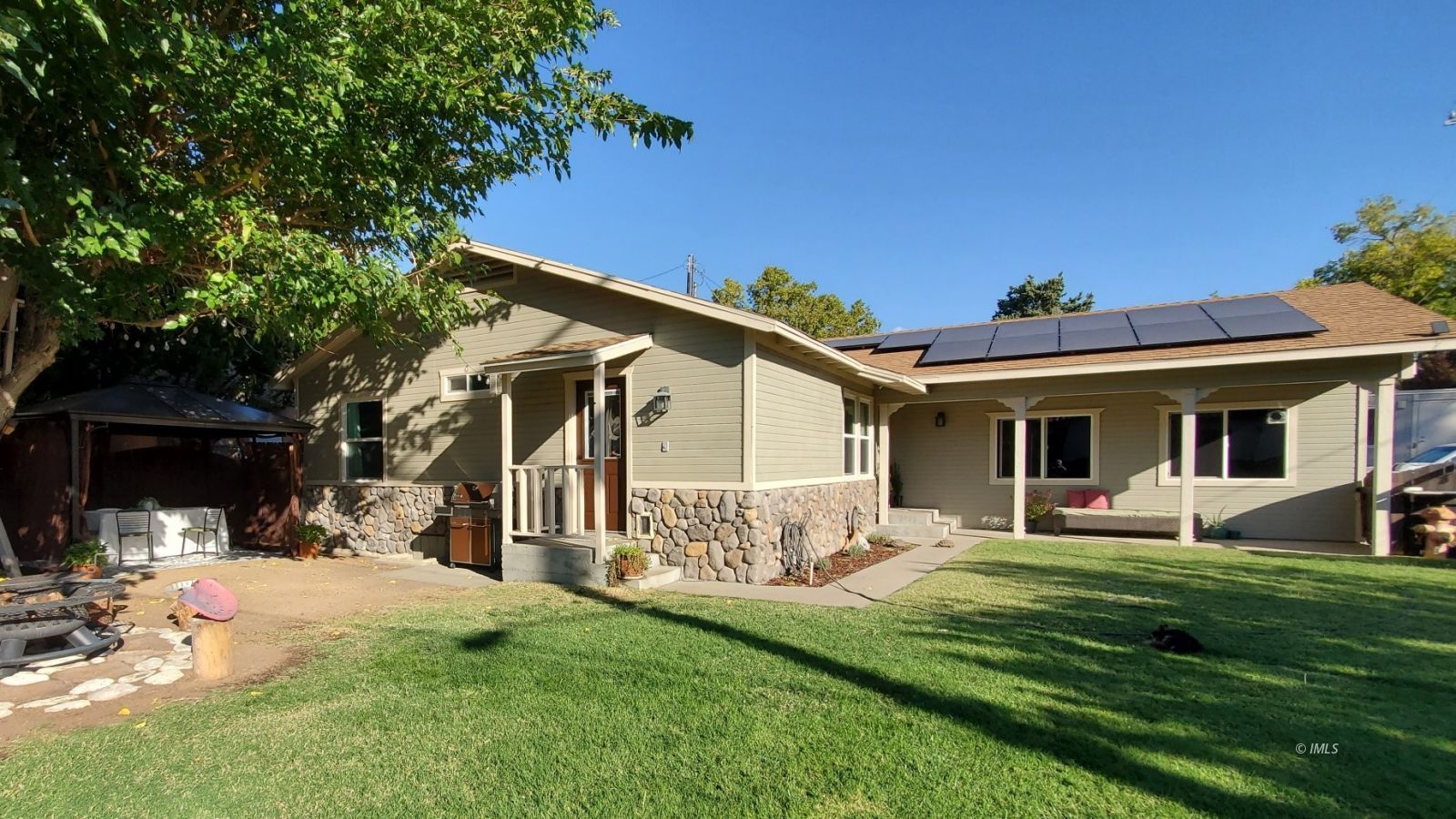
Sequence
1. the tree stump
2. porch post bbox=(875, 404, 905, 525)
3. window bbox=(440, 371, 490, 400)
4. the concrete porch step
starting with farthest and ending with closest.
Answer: porch post bbox=(875, 404, 905, 525), window bbox=(440, 371, 490, 400), the concrete porch step, the tree stump

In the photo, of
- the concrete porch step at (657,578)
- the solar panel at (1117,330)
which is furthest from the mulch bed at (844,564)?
the solar panel at (1117,330)

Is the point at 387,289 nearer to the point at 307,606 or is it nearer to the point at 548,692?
the point at 307,606

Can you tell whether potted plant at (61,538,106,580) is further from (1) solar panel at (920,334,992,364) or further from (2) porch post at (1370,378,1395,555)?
(2) porch post at (1370,378,1395,555)

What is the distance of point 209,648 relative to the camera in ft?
15.8

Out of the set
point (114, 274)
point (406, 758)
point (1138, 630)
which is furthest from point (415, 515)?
point (1138, 630)

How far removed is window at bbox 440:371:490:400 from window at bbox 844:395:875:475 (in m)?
5.89

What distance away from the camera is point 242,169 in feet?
19.8

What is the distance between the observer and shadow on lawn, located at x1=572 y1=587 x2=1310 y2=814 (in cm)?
298

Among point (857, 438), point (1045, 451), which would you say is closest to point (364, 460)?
point (857, 438)

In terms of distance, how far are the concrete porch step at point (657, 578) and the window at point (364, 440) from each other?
5.82 metres

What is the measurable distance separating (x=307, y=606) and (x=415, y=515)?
375 cm

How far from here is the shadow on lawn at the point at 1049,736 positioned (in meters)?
2.98

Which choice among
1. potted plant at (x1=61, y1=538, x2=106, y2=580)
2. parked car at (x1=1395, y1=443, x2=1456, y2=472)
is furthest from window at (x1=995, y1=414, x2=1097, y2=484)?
potted plant at (x1=61, y1=538, x2=106, y2=580)

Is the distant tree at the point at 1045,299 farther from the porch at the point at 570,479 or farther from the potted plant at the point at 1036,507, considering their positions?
the porch at the point at 570,479
